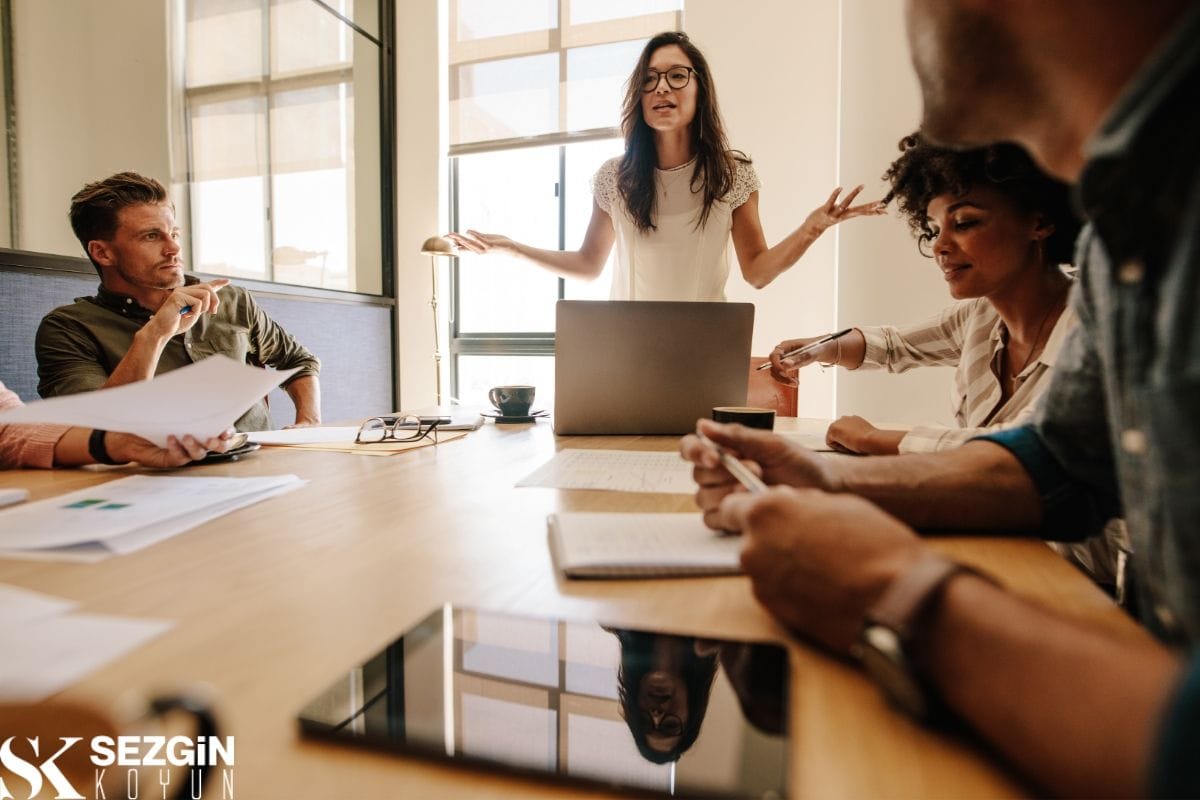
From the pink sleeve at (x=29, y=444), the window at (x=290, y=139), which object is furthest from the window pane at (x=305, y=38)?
the pink sleeve at (x=29, y=444)

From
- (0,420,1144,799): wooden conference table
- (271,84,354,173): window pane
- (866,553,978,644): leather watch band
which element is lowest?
(0,420,1144,799): wooden conference table

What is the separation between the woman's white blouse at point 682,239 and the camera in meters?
2.09

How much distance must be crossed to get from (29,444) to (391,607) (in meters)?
1.03

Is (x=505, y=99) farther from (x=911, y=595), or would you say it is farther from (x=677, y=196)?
(x=911, y=595)

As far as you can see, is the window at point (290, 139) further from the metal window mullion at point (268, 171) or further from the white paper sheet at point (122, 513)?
the white paper sheet at point (122, 513)

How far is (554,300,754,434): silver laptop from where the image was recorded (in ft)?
4.44

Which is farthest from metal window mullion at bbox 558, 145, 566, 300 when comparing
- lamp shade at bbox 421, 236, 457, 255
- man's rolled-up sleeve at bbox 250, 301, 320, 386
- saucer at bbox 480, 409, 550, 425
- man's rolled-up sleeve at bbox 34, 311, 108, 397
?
man's rolled-up sleeve at bbox 34, 311, 108, 397

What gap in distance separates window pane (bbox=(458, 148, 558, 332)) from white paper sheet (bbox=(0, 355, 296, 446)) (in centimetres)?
346

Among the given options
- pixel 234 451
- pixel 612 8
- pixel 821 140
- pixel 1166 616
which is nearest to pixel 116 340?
pixel 234 451

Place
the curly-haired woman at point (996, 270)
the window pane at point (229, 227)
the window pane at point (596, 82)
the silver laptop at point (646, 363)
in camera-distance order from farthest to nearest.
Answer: the window pane at point (596, 82) → the window pane at point (229, 227) → the silver laptop at point (646, 363) → the curly-haired woman at point (996, 270)

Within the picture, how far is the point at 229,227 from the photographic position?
3.20m

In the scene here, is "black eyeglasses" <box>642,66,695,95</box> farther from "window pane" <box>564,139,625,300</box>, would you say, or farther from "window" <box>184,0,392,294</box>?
"window" <box>184,0,392,294</box>

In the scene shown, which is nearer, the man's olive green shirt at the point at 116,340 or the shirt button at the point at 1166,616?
the shirt button at the point at 1166,616

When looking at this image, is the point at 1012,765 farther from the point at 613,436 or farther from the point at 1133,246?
the point at 613,436
